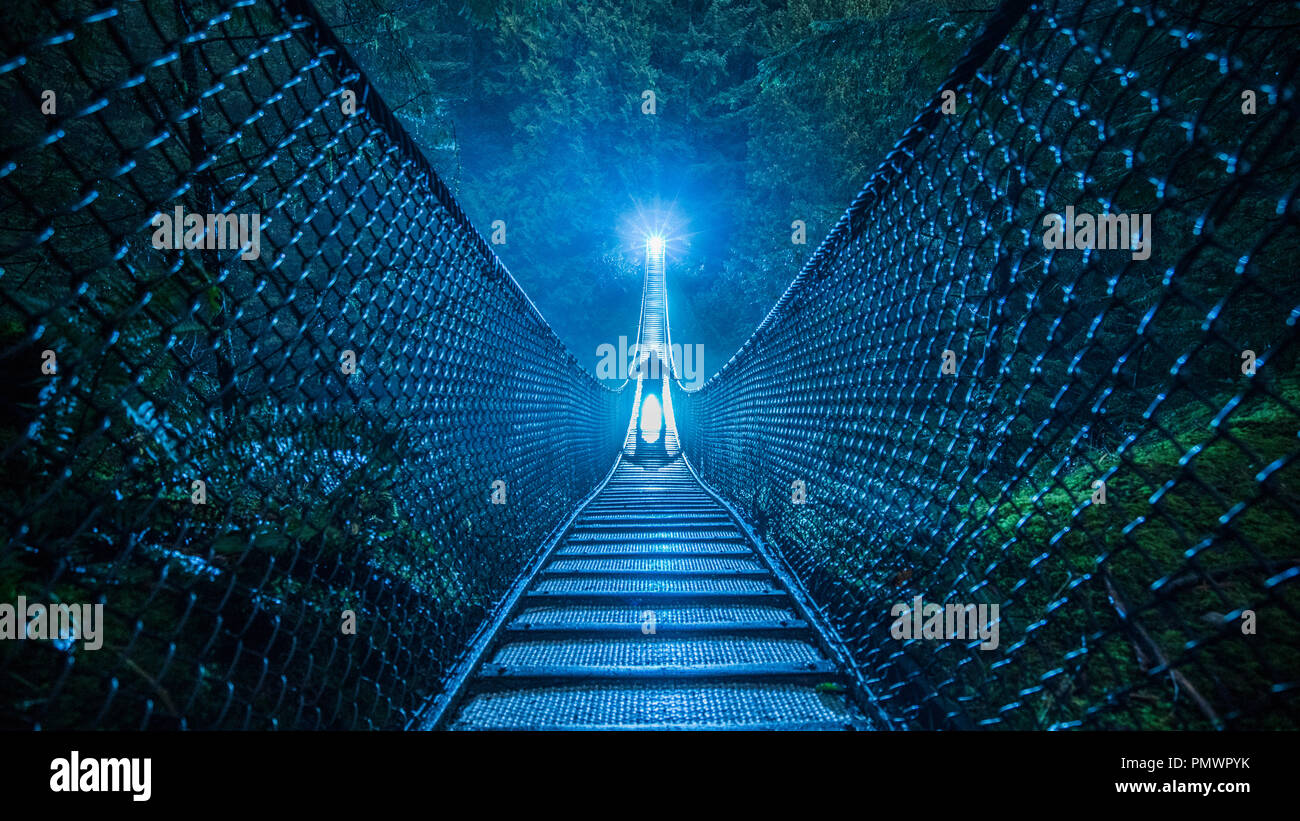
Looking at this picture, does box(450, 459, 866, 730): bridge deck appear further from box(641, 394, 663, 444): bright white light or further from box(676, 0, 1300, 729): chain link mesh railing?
box(641, 394, 663, 444): bright white light

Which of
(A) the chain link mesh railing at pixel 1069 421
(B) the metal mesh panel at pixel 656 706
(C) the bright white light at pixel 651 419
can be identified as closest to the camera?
(A) the chain link mesh railing at pixel 1069 421

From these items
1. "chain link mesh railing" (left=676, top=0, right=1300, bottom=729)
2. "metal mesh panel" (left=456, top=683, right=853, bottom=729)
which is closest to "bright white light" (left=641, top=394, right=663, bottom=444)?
"chain link mesh railing" (left=676, top=0, right=1300, bottom=729)

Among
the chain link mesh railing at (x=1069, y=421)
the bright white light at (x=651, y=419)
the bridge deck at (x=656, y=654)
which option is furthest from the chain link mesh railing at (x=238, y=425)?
the bright white light at (x=651, y=419)

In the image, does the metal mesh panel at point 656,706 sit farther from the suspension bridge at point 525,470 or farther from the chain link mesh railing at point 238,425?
the chain link mesh railing at point 238,425

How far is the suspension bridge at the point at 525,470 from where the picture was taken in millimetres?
820

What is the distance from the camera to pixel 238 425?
1.10 meters

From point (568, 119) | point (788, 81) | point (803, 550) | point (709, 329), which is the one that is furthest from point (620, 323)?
point (803, 550)

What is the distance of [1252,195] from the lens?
7.41 ft

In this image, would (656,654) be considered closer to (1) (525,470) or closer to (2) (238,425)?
(2) (238,425)

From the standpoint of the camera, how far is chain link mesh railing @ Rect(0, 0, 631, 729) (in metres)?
0.81

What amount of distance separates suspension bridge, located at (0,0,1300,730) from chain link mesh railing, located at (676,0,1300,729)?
0.01 m

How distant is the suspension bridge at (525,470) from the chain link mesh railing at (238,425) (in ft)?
0.05

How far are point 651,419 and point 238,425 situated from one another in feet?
53.8


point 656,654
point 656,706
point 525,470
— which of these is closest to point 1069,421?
point 656,706
